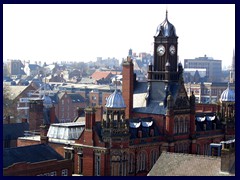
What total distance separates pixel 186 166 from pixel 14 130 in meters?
34.3

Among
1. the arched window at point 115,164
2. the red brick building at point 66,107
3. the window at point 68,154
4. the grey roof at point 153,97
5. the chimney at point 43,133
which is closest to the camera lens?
the arched window at point 115,164

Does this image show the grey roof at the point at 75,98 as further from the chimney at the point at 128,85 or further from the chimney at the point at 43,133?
the chimney at the point at 43,133

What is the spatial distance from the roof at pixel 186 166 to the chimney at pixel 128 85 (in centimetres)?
1800

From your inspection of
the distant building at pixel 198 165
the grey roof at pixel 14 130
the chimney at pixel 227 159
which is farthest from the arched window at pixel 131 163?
the grey roof at pixel 14 130

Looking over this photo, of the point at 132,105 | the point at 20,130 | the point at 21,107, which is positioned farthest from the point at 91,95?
the point at 132,105

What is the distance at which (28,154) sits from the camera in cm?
4656

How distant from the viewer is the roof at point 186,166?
123ft

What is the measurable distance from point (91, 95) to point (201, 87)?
28190mm

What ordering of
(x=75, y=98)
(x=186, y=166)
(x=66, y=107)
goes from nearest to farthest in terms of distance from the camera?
(x=186, y=166) → (x=66, y=107) → (x=75, y=98)

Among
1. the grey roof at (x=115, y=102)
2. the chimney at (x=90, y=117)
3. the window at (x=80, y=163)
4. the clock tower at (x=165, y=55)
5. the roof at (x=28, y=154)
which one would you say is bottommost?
the window at (x=80, y=163)

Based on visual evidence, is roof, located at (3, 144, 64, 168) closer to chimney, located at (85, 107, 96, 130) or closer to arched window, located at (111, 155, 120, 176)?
chimney, located at (85, 107, 96, 130)

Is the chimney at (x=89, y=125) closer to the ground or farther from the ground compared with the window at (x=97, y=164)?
farther from the ground

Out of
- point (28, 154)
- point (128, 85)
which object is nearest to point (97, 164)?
point (28, 154)

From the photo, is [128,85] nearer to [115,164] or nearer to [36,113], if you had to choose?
[115,164]
